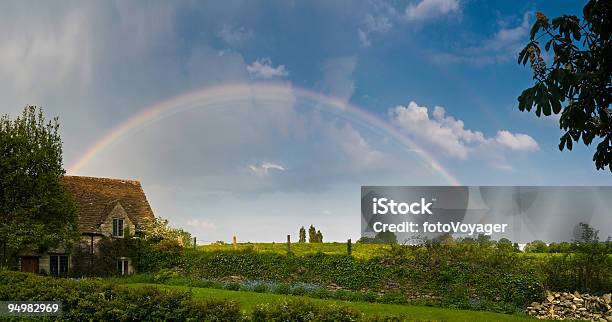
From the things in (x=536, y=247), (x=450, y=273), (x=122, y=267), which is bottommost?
(x=122, y=267)

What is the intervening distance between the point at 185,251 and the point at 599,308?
70.9 ft

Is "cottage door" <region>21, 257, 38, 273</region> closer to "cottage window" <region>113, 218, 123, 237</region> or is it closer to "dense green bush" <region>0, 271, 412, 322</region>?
"cottage window" <region>113, 218, 123, 237</region>

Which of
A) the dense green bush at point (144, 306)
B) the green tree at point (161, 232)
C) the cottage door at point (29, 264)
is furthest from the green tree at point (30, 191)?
the dense green bush at point (144, 306)

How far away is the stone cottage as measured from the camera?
32344mm

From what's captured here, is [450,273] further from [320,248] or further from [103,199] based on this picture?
[103,199]

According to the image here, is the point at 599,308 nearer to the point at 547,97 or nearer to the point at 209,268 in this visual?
the point at 547,97

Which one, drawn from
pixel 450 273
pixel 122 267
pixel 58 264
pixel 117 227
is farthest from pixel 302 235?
pixel 450 273

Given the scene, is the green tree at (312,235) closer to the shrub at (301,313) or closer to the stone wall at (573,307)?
the stone wall at (573,307)

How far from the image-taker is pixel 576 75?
18.1 feet

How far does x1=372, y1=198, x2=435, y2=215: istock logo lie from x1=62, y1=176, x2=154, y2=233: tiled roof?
634 inches

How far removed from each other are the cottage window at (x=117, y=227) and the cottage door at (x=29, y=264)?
4904mm

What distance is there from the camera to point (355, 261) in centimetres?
2431

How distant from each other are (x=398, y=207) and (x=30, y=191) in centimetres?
1898

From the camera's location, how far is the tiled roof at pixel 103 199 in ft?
114
